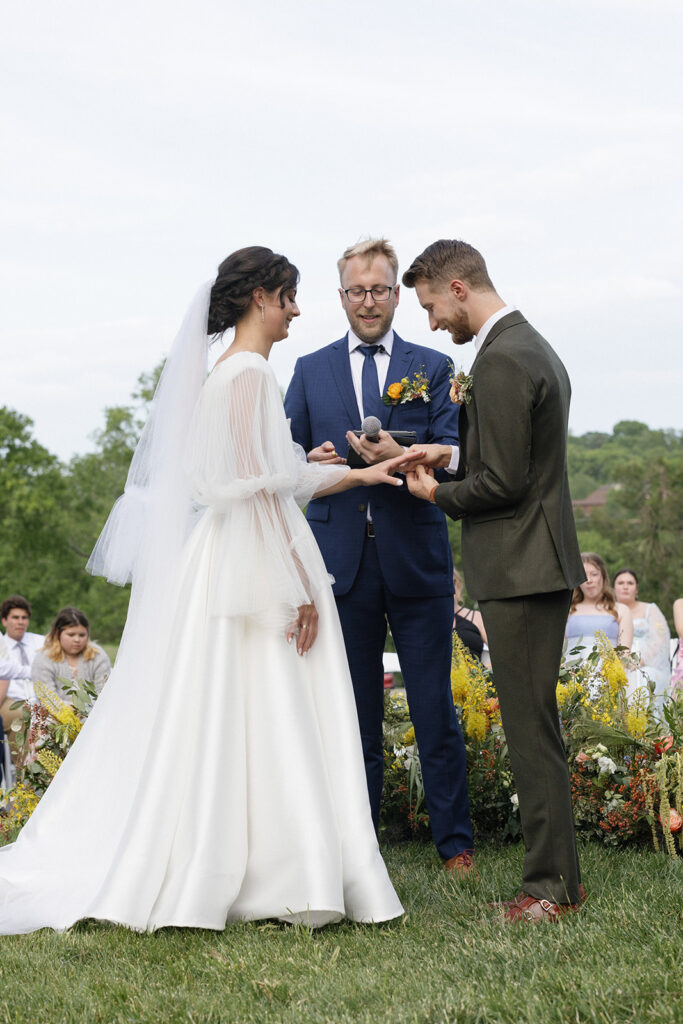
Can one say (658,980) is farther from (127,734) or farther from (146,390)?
(146,390)

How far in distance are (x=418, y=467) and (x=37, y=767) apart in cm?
328

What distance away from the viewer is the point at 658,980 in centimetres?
327

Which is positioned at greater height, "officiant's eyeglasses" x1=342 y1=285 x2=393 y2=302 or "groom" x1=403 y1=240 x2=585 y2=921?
"officiant's eyeglasses" x1=342 y1=285 x2=393 y2=302

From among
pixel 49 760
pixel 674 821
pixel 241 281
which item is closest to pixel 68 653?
pixel 49 760

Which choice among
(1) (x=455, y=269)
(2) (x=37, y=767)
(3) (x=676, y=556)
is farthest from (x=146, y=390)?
(1) (x=455, y=269)

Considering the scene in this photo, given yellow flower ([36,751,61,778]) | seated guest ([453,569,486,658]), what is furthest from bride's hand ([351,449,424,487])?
seated guest ([453,569,486,658])

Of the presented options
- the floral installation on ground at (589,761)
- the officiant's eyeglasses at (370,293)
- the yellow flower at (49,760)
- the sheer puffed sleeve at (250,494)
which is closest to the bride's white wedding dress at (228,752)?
the sheer puffed sleeve at (250,494)

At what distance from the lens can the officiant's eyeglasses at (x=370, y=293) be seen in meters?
5.54

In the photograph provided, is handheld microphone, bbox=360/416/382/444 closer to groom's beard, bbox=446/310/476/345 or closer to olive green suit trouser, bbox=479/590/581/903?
groom's beard, bbox=446/310/476/345

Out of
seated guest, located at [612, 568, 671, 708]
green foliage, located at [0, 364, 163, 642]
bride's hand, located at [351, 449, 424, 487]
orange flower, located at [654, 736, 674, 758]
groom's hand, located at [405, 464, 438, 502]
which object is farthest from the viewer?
green foliage, located at [0, 364, 163, 642]

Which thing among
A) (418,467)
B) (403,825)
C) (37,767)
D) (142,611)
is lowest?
(403,825)

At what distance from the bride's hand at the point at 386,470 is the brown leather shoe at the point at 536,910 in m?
1.87

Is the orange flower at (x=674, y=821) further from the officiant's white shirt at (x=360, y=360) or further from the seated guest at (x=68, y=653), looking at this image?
the seated guest at (x=68, y=653)

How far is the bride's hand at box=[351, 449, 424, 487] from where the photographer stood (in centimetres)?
500
